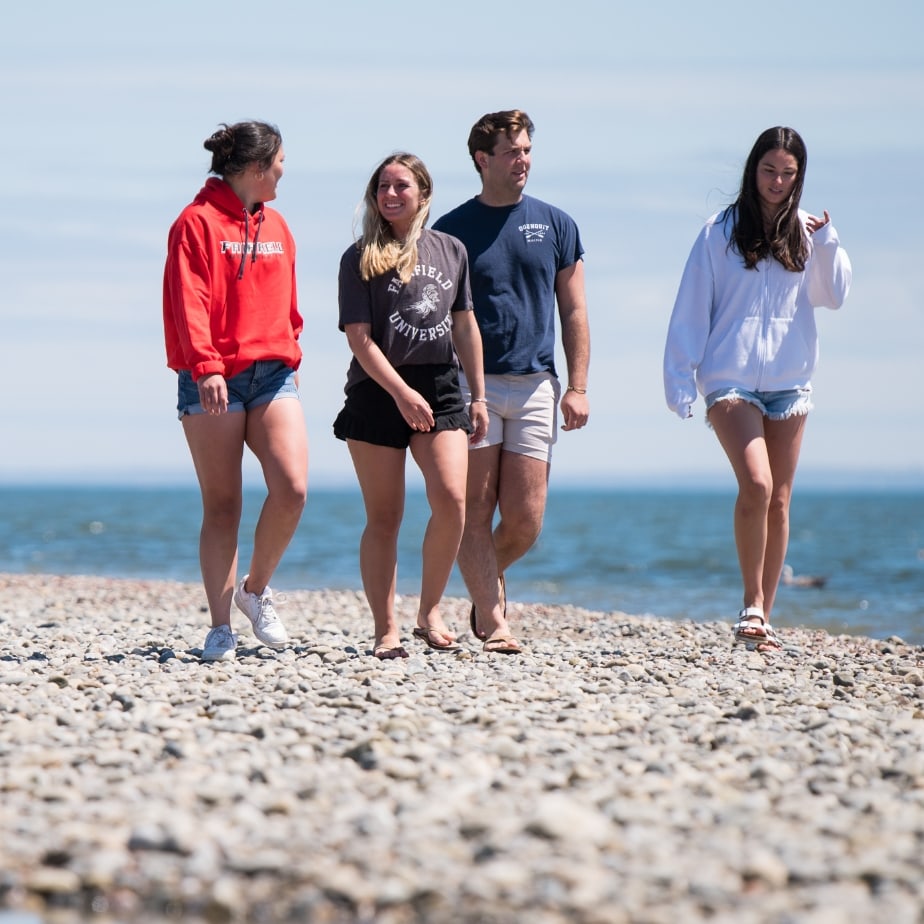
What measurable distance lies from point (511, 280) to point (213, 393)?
159 cm

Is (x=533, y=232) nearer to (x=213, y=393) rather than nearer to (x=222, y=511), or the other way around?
(x=213, y=393)

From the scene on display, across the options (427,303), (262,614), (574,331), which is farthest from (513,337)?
(262,614)

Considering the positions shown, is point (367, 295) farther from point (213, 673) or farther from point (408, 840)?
point (408, 840)

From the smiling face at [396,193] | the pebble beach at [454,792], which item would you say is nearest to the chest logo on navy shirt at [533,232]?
the smiling face at [396,193]

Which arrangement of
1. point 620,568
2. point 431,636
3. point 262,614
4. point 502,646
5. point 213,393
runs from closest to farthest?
point 213,393 → point 262,614 → point 431,636 → point 502,646 → point 620,568

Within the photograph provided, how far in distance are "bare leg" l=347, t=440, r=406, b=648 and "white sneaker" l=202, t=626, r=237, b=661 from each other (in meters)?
0.62

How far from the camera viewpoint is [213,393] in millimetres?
5156

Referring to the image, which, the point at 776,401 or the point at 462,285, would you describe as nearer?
the point at 462,285

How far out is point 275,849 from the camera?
288 cm

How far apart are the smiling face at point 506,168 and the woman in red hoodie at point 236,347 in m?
1.03

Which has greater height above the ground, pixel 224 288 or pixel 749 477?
pixel 224 288

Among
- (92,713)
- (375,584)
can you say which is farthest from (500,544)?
(92,713)

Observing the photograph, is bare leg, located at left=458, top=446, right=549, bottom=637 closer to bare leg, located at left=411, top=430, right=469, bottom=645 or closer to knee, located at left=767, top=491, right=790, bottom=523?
bare leg, located at left=411, top=430, right=469, bottom=645

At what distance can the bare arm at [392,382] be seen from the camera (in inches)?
211
